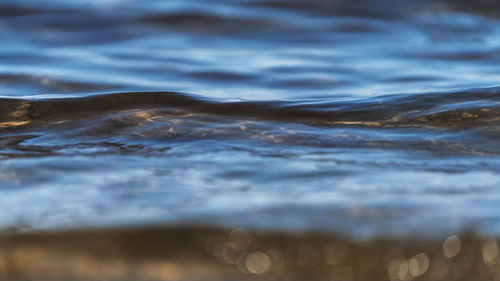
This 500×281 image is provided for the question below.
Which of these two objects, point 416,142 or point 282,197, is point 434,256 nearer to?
point 282,197

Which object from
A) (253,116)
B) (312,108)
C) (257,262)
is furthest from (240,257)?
(312,108)

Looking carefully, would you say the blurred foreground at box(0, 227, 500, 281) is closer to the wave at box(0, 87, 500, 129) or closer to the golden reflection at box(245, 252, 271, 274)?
the golden reflection at box(245, 252, 271, 274)

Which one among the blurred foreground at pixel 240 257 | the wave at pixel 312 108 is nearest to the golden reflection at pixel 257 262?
the blurred foreground at pixel 240 257

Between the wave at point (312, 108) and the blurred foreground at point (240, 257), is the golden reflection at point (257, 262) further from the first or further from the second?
the wave at point (312, 108)

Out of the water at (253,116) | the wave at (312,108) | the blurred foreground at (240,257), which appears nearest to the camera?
the blurred foreground at (240,257)

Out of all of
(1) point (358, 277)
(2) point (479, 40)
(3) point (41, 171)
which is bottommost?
(1) point (358, 277)

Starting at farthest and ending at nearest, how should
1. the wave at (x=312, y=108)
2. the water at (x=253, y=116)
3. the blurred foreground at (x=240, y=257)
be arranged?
1. the wave at (x=312, y=108)
2. the water at (x=253, y=116)
3. the blurred foreground at (x=240, y=257)

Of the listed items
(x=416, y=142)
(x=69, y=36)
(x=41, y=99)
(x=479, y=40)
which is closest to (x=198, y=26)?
(x=69, y=36)
